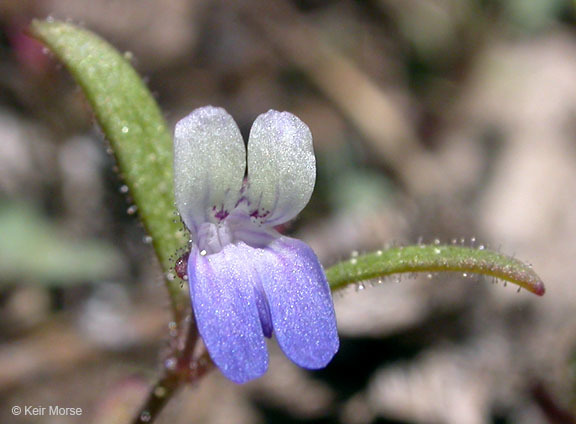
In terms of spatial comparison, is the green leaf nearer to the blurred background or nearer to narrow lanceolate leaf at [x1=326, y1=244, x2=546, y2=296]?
the blurred background

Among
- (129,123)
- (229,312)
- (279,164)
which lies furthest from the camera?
(129,123)

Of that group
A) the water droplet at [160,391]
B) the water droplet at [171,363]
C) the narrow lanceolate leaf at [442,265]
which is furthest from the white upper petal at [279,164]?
the water droplet at [160,391]

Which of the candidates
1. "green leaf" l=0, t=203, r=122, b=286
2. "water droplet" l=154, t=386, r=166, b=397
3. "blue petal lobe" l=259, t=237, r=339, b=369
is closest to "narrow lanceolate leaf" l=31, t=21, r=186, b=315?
"water droplet" l=154, t=386, r=166, b=397

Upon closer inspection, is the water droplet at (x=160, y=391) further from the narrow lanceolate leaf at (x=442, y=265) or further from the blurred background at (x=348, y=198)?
the narrow lanceolate leaf at (x=442, y=265)

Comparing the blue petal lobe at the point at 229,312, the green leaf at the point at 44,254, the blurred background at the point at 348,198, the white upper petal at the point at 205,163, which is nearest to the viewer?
the blue petal lobe at the point at 229,312

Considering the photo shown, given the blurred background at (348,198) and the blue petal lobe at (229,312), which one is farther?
the blurred background at (348,198)

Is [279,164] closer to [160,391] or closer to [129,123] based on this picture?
[129,123]

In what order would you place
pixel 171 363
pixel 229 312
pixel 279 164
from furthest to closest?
pixel 171 363 < pixel 279 164 < pixel 229 312

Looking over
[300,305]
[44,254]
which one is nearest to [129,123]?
[300,305]
